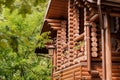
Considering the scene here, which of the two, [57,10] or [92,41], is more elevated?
[57,10]

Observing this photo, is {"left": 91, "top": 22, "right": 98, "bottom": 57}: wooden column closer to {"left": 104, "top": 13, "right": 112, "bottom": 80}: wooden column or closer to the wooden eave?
{"left": 104, "top": 13, "right": 112, "bottom": 80}: wooden column

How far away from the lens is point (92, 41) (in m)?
9.82

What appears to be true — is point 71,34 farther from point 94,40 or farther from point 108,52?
point 108,52

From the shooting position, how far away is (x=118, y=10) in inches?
350

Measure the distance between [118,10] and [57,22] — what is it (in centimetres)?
620

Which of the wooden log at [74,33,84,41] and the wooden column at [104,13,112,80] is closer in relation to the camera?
the wooden column at [104,13,112,80]

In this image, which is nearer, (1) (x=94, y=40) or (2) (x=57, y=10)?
(1) (x=94, y=40)

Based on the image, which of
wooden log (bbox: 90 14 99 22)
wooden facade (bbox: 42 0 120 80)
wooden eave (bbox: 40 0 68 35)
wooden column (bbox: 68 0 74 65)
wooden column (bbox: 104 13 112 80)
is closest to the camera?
wooden column (bbox: 104 13 112 80)

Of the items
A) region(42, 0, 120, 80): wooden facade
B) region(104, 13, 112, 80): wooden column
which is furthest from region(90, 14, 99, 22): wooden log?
region(104, 13, 112, 80): wooden column

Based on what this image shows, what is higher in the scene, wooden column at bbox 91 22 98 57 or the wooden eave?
the wooden eave

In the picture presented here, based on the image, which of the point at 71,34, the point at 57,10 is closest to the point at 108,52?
the point at 71,34

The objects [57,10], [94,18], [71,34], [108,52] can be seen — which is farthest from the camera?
[57,10]

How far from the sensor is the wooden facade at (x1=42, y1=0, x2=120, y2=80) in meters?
8.53

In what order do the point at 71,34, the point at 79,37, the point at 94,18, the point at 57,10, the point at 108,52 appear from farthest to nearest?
the point at 57,10 → the point at 71,34 → the point at 79,37 → the point at 94,18 → the point at 108,52
